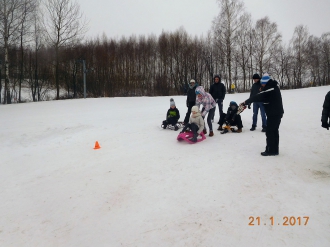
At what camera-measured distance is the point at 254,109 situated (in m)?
7.57

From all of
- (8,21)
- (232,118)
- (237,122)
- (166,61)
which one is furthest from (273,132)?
(166,61)

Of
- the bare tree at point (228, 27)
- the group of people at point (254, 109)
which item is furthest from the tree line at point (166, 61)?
the group of people at point (254, 109)

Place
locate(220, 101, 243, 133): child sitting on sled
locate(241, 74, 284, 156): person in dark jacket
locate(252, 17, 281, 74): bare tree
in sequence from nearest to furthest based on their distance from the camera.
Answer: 1. locate(241, 74, 284, 156): person in dark jacket
2. locate(220, 101, 243, 133): child sitting on sled
3. locate(252, 17, 281, 74): bare tree

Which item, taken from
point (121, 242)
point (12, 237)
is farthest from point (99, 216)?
point (12, 237)

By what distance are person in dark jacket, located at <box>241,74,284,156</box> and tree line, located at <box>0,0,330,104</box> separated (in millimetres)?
23233

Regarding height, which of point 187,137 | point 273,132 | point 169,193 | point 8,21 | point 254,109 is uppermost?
point 8,21

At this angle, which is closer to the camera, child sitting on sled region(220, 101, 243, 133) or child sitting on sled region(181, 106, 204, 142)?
child sitting on sled region(181, 106, 204, 142)

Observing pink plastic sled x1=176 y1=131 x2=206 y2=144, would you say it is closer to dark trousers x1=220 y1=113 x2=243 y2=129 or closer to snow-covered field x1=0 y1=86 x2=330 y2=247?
snow-covered field x1=0 y1=86 x2=330 y2=247

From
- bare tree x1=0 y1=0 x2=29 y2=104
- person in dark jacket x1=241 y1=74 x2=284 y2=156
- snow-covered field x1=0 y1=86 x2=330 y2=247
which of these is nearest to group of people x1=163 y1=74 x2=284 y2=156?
person in dark jacket x1=241 y1=74 x2=284 y2=156

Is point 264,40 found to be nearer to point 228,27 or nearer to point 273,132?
point 228,27

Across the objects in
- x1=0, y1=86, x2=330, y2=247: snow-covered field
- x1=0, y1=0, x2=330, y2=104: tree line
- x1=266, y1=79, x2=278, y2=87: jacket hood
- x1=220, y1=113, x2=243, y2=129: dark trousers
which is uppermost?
x1=0, y1=0, x2=330, y2=104: tree line

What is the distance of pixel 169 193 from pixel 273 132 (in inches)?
118

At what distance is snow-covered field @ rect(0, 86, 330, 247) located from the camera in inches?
115

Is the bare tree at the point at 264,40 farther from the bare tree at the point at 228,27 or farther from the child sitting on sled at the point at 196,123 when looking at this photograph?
the child sitting on sled at the point at 196,123
